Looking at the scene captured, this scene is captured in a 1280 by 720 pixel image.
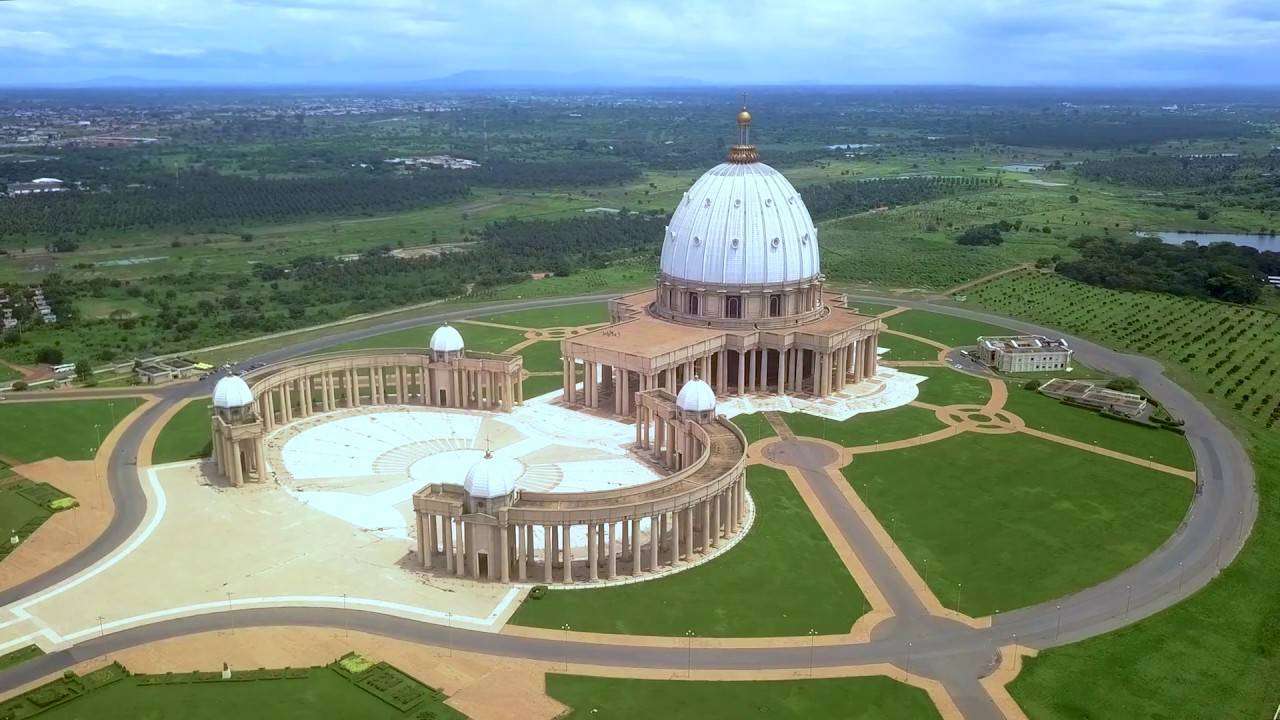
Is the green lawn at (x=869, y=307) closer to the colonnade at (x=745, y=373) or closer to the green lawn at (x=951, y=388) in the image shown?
the green lawn at (x=951, y=388)

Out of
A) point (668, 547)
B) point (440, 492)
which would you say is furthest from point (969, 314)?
point (440, 492)

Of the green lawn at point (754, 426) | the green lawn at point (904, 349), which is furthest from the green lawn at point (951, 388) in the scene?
the green lawn at point (754, 426)

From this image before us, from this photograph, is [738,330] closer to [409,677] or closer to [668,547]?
[668,547]

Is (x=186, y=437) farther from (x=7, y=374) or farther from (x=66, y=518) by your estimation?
(x=7, y=374)

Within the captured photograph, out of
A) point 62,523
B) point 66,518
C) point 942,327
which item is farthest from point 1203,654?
point 942,327

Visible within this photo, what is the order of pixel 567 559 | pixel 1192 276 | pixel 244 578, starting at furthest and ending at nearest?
pixel 1192 276, pixel 244 578, pixel 567 559

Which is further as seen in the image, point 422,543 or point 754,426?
point 754,426
